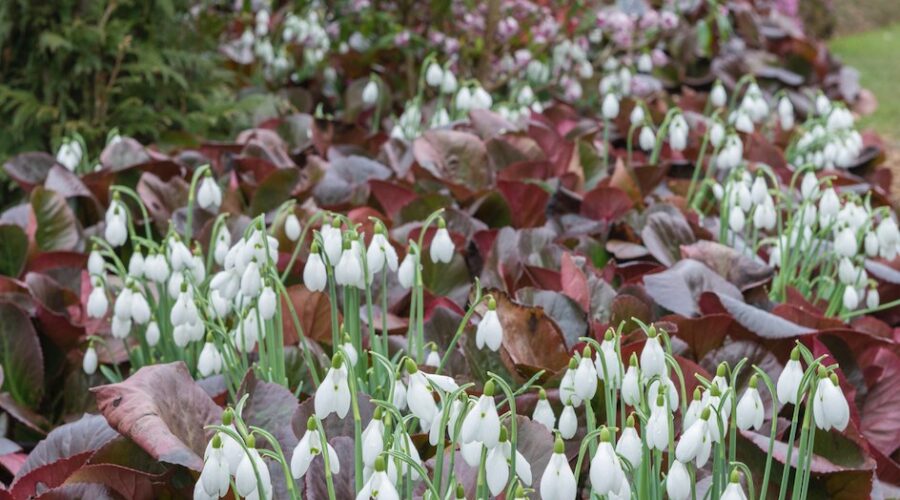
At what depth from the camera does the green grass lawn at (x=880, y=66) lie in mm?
7117

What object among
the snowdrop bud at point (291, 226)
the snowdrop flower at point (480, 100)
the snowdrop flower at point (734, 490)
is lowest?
the snowdrop flower at point (480, 100)

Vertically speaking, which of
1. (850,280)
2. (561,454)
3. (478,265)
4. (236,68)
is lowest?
(236,68)

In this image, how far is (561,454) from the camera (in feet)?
3.90

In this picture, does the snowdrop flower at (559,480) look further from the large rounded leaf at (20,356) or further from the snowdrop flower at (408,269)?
the large rounded leaf at (20,356)

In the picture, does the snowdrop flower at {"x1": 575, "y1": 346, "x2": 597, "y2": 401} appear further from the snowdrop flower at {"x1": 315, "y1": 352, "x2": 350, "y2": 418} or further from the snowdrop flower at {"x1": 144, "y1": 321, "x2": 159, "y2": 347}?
the snowdrop flower at {"x1": 144, "y1": 321, "x2": 159, "y2": 347}

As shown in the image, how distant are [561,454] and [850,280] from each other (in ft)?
4.62

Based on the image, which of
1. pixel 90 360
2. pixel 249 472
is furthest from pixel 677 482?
pixel 90 360

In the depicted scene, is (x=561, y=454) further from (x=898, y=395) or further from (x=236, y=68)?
(x=236, y=68)

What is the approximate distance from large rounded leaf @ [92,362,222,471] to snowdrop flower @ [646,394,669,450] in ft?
2.22

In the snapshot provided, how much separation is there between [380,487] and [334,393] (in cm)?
18

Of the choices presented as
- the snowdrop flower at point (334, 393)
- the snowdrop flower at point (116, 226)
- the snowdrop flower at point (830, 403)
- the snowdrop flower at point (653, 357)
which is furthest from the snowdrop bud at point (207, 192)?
the snowdrop flower at point (830, 403)

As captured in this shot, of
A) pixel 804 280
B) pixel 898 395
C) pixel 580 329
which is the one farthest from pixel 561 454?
pixel 804 280

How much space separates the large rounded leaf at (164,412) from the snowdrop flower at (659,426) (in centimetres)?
68

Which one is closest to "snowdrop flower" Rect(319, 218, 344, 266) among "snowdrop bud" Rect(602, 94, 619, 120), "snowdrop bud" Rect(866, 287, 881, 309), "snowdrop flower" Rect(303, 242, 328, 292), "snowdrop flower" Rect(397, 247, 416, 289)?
"snowdrop flower" Rect(303, 242, 328, 292)
